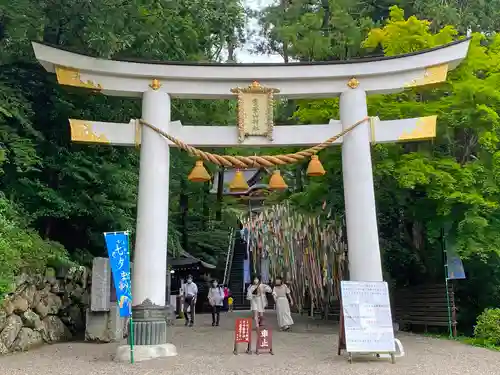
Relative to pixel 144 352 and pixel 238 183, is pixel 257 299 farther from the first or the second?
pixel 144 352

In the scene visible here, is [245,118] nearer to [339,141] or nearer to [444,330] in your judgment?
[339,141]

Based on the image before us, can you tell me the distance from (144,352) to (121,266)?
142 cm

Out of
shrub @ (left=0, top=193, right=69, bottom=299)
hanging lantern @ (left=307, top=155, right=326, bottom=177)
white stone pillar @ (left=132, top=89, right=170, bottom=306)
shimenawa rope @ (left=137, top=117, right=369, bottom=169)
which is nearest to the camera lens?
shrub @ (left=0, top=193, right=69, bottom=299)

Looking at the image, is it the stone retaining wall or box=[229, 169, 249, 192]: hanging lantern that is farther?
box=[229, 169, 249, 192]: hanging lantern

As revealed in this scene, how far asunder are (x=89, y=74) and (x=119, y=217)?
3.96 m

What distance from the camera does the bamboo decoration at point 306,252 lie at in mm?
13992

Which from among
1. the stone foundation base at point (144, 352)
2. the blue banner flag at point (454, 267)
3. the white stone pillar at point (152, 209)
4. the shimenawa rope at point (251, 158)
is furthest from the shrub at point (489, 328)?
the white stone pillar at point (152, 209)

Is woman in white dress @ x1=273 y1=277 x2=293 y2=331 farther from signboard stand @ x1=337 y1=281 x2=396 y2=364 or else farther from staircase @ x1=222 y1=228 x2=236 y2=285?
staircase @ x1=222 y1=228 x2=236 y2=285

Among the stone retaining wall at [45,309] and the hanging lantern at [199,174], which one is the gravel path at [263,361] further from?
the hanging lantern at [199,174]

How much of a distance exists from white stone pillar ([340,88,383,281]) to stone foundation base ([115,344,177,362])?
10.8 feet

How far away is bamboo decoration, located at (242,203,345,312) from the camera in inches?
551

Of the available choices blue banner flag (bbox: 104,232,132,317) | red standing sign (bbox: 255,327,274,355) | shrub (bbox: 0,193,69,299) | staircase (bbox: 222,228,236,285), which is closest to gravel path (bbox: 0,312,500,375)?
red standing sign (bbox: 255,327,274,355)

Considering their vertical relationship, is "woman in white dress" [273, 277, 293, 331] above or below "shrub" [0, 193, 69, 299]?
below

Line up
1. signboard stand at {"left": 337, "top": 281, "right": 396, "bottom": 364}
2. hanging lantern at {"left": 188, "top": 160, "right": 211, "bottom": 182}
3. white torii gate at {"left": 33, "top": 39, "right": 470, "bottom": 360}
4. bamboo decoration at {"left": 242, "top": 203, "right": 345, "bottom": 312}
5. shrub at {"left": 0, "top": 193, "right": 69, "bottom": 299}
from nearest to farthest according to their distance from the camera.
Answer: signboard stand at {"left": 337, "top": 281, "right": 396, "bottom": 364} < shrub at {"left": 0, "top": 193, "right": 69, "bottom": 299} < white torii gate at {"left": 33, "top": 39, "right": 470, "bottom": 360} < hanging lantern at {"left": 188, "top": 160, "right": 211, "bottom": 182} < bamboo decoration at {"left": 242, "top": 203, "right": 345, "bottom": 312}
